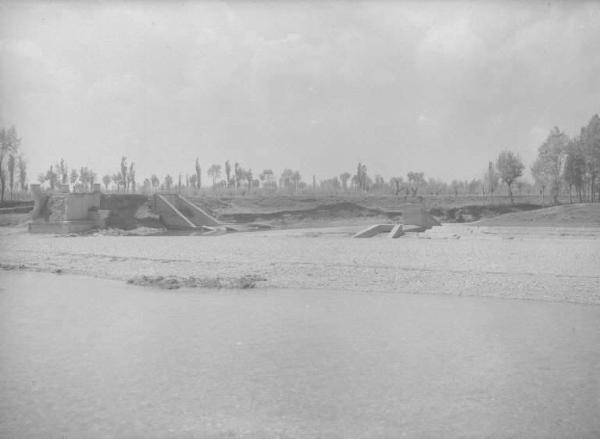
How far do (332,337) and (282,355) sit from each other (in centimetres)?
103

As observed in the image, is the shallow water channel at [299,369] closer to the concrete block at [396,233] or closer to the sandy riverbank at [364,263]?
the sandy riverbank at [364,263]

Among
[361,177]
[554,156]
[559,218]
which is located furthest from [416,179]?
[559,218]

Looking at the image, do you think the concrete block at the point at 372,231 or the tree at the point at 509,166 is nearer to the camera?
the concrete block at the point at 372,231

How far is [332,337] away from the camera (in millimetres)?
6855

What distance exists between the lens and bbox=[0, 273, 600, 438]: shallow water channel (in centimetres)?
420

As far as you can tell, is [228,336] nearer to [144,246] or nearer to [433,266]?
[433,266]

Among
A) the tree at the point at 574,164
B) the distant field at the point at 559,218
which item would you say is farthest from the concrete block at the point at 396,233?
the tree at the point at 574,164

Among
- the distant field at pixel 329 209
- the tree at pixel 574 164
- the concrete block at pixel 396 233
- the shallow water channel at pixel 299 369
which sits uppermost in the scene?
the tree at pixel 574 164

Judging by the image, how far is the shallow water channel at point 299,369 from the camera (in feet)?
13.8

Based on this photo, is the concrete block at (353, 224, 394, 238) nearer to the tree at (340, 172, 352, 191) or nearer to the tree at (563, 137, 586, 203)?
the tree at (563, 137, 586, 203)

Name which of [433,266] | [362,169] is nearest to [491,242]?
[433,266]

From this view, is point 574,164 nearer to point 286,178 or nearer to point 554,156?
point 554,156

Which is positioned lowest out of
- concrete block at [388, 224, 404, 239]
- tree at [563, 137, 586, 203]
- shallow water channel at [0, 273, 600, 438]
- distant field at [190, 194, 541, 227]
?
shallow water channel at [0, 273, 600, 438]

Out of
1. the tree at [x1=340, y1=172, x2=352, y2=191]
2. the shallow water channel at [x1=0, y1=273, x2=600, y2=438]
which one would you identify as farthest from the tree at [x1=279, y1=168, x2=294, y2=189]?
the shallow water channel at [x1=0, y1=273, x2=600, y2=438]
